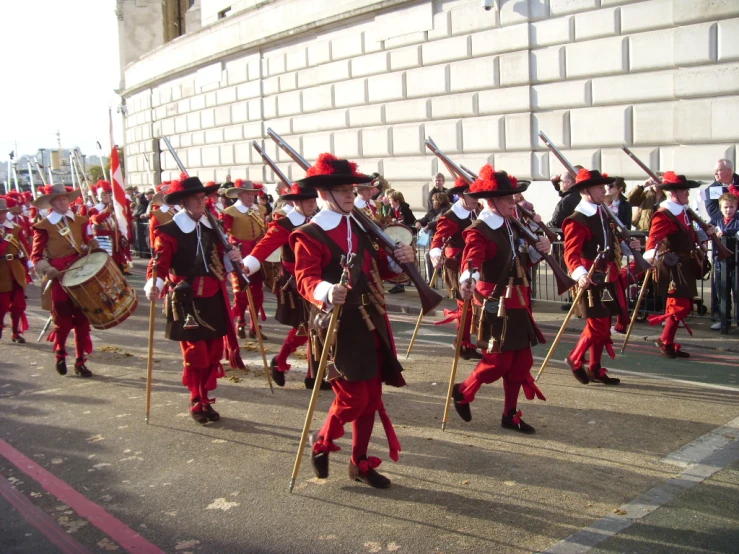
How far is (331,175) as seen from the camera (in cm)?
523

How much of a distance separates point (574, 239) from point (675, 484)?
2.79 m

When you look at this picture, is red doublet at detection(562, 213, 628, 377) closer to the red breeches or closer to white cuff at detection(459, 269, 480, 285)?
the red breeches

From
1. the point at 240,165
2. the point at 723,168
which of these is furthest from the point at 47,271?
the point at 240,165

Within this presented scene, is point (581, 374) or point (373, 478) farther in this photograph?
point (581, 374)

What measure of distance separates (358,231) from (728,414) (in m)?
3.50

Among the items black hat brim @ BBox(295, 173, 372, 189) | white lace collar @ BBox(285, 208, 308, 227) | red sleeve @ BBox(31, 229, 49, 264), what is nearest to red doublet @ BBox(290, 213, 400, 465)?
black hat brim @ BBox(295, 173, 372, 189)

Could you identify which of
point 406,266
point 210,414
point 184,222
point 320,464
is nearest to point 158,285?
point 184,222

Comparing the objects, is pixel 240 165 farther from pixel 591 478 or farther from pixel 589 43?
pixel 591 478

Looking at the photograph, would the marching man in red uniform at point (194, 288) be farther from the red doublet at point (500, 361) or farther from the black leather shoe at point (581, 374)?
the black leather shoe at point (581, 374)

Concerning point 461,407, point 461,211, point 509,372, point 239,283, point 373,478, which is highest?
point 461,211

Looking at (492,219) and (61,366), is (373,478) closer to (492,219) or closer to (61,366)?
(492,219)

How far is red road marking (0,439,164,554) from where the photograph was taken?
4.59 meters

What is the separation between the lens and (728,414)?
663cm

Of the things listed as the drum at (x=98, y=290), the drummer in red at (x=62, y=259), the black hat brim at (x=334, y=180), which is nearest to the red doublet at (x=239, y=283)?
the drum at (x=98, y=290)
